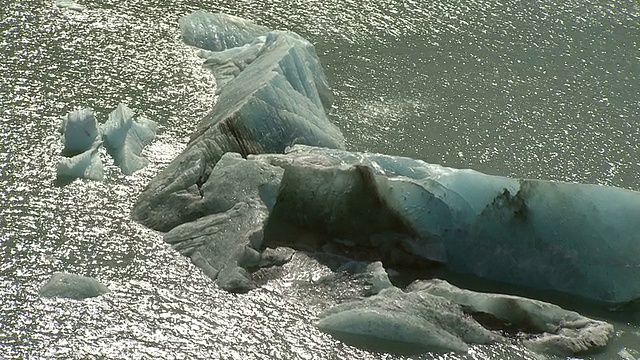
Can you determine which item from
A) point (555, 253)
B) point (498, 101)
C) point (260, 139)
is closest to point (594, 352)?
point (555, 253)

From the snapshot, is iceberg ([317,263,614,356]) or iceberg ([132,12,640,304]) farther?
iceberg ([132,12,640,304])

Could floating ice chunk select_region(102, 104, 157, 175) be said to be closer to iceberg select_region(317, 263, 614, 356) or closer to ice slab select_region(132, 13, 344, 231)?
ice slab select_region(132, 13, 344, 231)

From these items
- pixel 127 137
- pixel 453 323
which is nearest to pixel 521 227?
pixel 453 323

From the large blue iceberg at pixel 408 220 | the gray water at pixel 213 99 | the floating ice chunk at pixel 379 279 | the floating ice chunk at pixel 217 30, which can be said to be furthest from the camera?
the floating ice chunk at pixel 217 30

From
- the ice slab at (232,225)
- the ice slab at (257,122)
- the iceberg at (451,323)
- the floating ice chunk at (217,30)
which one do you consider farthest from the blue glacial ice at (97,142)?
the iceberg at (451,323)

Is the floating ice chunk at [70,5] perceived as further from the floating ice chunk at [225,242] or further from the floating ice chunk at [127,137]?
the floating ice chunk at [225,242]

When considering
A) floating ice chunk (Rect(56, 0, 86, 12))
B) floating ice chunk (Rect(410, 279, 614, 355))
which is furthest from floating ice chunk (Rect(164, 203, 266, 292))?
floating ice chunk (Rect(56, 0, 86, 12))
